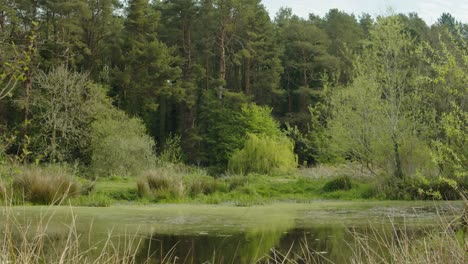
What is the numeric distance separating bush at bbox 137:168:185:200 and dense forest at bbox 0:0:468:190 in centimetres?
243

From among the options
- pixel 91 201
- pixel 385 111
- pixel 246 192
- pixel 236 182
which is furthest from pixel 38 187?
pixel 385 111

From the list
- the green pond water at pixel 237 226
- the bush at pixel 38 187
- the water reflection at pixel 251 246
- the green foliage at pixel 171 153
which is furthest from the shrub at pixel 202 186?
the green foliage at pixel 171 153

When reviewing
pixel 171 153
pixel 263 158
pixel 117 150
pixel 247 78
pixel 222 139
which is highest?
pixel 247 78

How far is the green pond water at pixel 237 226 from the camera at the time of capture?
7.26 meters

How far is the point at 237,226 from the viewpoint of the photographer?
31.6ft

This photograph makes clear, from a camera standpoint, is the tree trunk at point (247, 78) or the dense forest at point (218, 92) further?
the tree trunk at point (247, 78)

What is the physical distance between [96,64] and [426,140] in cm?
2117

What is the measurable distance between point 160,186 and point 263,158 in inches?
430

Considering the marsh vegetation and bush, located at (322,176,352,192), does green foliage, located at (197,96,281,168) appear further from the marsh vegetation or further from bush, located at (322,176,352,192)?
bush, located at (322,176,352,192)

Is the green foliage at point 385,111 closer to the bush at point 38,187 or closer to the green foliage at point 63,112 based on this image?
the bush at point 38,187

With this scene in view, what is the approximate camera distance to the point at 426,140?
16062 mm

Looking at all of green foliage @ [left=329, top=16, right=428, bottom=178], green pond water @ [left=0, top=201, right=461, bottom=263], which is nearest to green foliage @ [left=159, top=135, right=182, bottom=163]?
green foliage @ [left=329, top=16, right=428, bottom=178]

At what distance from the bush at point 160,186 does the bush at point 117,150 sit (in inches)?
286

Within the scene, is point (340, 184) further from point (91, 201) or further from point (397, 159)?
point (91, 201)
